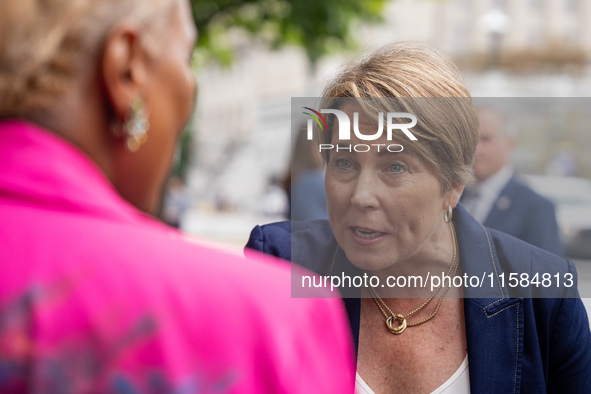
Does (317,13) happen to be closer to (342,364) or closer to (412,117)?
(412,117)

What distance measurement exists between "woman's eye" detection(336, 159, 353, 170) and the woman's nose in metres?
0.03

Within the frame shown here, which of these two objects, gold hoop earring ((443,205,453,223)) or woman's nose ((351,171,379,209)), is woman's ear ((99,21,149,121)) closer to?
woman's nose ((351,171,379,209))

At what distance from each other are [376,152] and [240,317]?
0.81 metres

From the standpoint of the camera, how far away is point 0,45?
740 millimetres

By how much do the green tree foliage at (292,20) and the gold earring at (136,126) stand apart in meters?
8.61

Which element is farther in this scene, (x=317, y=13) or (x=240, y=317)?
(x=317, y=13)

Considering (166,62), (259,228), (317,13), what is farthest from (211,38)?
(166,62)

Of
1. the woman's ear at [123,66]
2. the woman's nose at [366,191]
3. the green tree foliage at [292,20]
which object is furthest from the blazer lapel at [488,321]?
the green tree foliage at [292,20]

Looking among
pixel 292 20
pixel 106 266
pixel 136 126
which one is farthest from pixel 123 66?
pixel 292 20

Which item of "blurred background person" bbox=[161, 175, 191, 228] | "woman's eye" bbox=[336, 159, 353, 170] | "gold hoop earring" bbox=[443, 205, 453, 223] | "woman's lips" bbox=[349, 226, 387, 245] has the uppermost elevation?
"woman's eye" bbox=[336, 159, 353, 170]

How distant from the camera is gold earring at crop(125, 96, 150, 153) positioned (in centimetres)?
81

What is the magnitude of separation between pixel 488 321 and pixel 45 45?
1130mm

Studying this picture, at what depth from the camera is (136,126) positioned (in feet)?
2.69

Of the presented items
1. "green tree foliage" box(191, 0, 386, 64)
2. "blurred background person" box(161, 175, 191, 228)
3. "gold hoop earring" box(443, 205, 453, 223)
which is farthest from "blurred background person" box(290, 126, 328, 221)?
"blurred background person" box(161, 175, 191, 228)
